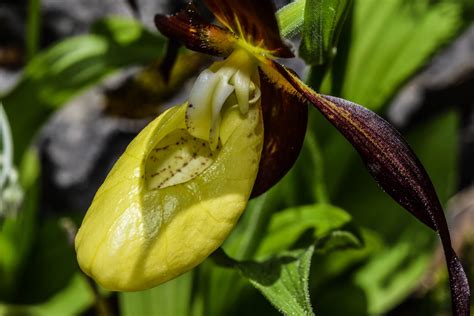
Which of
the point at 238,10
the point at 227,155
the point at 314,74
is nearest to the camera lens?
the point at 238,10

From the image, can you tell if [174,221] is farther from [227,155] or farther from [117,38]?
[117,38]

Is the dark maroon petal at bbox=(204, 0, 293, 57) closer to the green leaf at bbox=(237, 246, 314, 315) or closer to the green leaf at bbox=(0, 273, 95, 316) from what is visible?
the green leaf at bbox=(237, 246, 314, 315)

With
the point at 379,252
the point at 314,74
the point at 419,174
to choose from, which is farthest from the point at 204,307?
the point at 419,174

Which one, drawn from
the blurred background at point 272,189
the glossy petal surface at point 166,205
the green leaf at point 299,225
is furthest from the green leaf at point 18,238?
the glossy petal surface at point 166,205

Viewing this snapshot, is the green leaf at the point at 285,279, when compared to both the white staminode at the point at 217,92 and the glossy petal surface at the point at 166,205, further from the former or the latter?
the white staminode at the point at 217,92

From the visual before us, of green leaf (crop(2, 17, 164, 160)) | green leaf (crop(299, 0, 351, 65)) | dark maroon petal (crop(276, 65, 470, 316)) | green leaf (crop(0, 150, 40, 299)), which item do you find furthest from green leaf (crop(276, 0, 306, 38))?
green leaf (crop(0, 150, 40, 299))

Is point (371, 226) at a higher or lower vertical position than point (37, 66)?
lower
